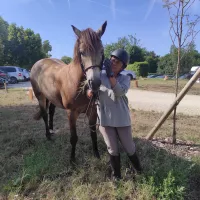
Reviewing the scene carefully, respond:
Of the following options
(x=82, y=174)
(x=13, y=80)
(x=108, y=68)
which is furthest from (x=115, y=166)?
(x=13, y=80)

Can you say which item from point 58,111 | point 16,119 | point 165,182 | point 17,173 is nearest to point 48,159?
point 17,173

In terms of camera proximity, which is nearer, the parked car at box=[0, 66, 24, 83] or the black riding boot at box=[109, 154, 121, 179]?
the black riding boot at box=[109, 154, 121, 179]

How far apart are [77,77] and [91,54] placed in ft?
1.90

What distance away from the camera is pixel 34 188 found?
2.73 m

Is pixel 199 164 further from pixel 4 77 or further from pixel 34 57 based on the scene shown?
pixel 34 57

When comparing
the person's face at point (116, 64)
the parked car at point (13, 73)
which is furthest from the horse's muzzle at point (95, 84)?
the parked car at point (13, 73)

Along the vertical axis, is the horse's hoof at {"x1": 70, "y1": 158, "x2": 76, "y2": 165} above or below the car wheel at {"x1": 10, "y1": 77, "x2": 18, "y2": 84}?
below

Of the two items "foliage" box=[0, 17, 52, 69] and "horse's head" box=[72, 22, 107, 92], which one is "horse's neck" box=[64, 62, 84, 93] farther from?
"foliage" box=[0, 17, 52, 69]

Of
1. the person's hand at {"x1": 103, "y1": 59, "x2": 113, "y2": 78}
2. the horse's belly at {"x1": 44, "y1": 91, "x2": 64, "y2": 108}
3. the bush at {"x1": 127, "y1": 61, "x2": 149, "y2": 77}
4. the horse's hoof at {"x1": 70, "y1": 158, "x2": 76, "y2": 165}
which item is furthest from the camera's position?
the bush at {"x1": 127, "y1": 61, "x2": 149, "y2": 77}

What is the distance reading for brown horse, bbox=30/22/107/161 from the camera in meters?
2.52

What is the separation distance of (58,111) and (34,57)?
3240cm

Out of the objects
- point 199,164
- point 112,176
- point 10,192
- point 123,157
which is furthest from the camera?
point 123,157

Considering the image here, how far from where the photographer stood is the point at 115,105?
2457mm

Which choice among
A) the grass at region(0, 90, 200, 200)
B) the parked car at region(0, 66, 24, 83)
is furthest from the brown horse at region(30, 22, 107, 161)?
the parked car at region(0, 66, 24, 83)
